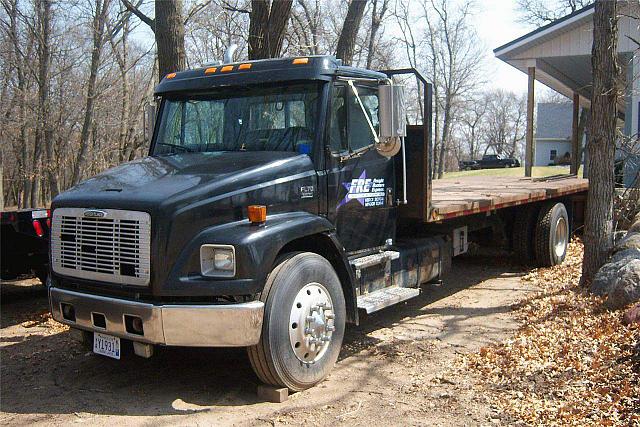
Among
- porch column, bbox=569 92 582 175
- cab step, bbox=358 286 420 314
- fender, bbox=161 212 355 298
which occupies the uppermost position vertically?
porch column, bbox=569 92 582 175

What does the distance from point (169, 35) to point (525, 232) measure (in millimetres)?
6241

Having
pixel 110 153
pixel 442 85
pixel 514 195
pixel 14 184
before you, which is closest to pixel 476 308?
pixel 514 195

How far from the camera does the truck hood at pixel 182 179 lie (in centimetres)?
466

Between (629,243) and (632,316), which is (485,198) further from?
(632,316)

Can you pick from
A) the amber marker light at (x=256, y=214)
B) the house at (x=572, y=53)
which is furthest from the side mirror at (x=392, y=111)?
the house at (x=572, y=53)

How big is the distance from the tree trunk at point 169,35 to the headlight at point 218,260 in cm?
576

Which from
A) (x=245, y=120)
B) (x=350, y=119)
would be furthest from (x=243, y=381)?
(x=350, y=119)

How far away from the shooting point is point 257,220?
4.78 m

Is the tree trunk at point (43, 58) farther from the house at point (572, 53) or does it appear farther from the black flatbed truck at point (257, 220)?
the black flatbed truck at point (257, 220)

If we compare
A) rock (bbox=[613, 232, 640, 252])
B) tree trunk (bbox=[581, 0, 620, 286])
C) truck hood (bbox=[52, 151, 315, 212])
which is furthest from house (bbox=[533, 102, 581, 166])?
truck hood (bbox=[52, 151, 315, 212])

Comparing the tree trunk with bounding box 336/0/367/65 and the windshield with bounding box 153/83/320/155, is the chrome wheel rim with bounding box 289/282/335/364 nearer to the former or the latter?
A: the windshield with bounding box 153/83/320/155

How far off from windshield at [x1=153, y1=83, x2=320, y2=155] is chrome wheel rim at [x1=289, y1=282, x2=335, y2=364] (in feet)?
4.15

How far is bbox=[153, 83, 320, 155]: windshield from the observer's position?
5613 millimetres

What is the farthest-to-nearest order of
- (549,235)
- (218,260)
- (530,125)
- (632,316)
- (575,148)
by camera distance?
(575,148)
(530,125)
(549,235)
(632,316)
(218,260)
